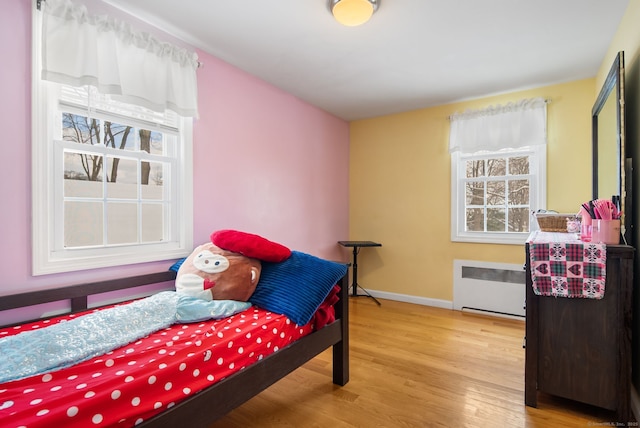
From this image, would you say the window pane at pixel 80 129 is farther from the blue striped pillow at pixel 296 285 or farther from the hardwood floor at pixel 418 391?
the hardwood floor at pixel 418 391

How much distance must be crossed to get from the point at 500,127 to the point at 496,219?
38.5 inches

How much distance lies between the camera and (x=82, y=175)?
199 centimetres

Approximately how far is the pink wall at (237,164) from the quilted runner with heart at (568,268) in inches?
86.9

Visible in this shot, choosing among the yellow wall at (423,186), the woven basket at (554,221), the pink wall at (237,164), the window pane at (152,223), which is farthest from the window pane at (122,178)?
the woven basket at (554,221)

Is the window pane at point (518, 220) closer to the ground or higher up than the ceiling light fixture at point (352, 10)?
closer to the ground

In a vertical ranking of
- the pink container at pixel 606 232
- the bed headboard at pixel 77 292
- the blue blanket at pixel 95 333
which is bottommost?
the blue blanket at pixel 95 333

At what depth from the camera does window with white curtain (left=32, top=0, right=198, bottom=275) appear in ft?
5.65

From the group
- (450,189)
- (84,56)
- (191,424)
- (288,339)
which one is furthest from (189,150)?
(450,189)

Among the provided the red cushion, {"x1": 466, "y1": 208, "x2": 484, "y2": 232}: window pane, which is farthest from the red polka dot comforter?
{"x1": 466, "y1": 208, "x2": 484, "y2": 232}: window pane

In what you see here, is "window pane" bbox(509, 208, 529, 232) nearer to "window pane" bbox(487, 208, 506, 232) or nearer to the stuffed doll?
"window pane" bbox(487, 208, 506, 232)

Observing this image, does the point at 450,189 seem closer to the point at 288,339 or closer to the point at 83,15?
the point at 288,339

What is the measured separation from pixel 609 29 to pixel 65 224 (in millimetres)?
3748

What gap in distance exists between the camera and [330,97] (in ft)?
11.5

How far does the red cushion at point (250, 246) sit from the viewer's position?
201cm
